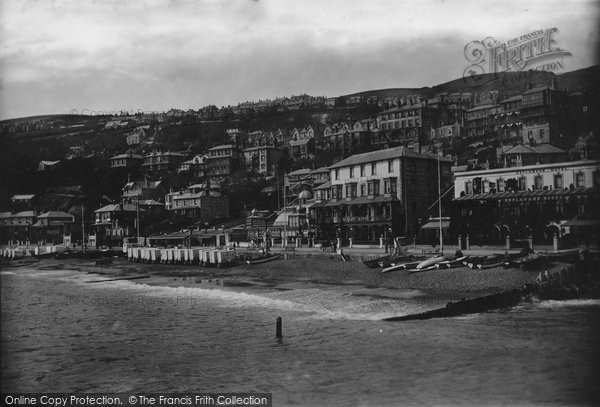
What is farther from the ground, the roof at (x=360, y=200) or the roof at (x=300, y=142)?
the roof at (x=300, y=142)

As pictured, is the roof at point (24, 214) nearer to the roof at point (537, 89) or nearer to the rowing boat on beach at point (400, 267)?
the rowing boat on beach at point (400, 267)

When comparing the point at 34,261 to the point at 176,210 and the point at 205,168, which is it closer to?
the point at 176,210

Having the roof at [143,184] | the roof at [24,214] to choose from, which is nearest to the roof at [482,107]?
the roof at [143,184]

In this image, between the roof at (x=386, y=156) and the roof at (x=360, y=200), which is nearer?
the roof at (x=360, y=200)

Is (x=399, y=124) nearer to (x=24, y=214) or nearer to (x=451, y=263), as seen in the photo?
(x=24, y=214)

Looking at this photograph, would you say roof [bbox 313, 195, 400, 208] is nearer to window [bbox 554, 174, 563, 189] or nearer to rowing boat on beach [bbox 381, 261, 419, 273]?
window [bbox 554, 174, 563, 189]

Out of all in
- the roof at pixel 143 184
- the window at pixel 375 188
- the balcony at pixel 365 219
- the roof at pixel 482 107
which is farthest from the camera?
the roof at pixel 143 184
